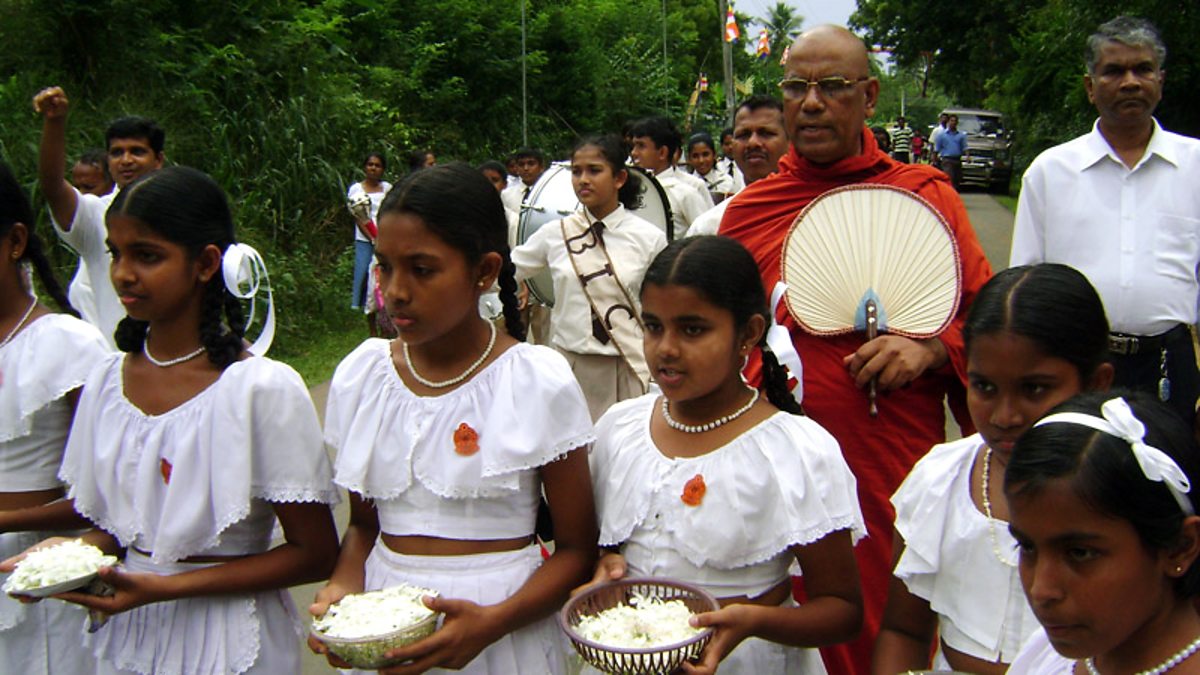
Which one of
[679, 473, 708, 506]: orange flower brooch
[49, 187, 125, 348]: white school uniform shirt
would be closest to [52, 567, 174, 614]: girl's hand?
[679, 473, 708, 506]: orange flower brooch

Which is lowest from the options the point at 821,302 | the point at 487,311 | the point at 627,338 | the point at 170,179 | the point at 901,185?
the point at 627,338

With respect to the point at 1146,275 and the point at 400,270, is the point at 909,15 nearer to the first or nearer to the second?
the point at 1146,275

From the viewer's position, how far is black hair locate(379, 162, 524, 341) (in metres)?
2.48

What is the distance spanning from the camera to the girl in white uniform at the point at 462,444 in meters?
2.45

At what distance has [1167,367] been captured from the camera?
4.16 metres

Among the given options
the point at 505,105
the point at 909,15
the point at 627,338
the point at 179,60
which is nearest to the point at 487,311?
the point at 627,338

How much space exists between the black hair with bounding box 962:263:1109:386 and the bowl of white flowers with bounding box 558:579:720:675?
0.83m

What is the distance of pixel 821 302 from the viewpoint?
3359 millimetres

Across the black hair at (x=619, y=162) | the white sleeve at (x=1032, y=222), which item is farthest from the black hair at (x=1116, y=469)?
the black hair at (x=619, y=162)

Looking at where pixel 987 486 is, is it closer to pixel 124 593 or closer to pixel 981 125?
pixel 124 593

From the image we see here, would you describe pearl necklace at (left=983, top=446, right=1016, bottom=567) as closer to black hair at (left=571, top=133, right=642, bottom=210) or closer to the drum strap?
the drum strap

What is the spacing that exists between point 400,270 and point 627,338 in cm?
358

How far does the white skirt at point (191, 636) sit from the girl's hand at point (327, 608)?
0.23 m

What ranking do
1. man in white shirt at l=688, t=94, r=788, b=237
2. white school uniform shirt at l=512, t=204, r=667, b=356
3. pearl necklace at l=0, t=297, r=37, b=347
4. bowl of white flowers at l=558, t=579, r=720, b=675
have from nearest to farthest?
bowl of white flowers at l=558, t=579, r=720, b=675 → pearl necklace at l=0, t=297, r=37, b=347 → man in white shirt at l=688, t=94, r=788, b=237 → white school uniform shirt at l=512, t=204, r=667, b=356
